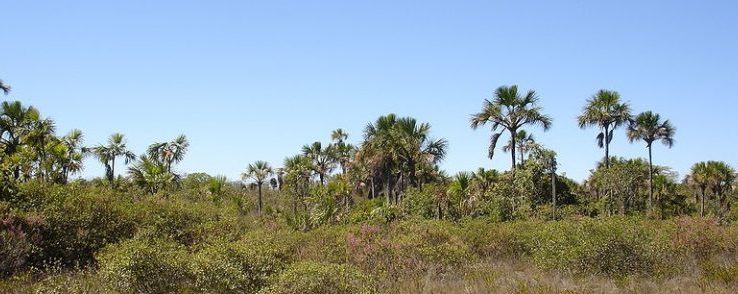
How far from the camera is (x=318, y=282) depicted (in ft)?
32.3

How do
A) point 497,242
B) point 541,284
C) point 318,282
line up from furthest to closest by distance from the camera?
point 497,242 → point 541,284 → point 318,282

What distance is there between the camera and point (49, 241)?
16125 mm

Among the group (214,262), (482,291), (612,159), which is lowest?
(482,291)

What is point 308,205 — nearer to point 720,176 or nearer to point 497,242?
point 497,242

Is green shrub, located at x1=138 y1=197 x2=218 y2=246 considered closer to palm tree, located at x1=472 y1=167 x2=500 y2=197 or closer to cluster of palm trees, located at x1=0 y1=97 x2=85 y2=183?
cluster of palm trees, located at x1=0 y1=97 x2=85 y2=183

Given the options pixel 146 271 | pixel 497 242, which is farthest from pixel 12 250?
pixel 497 242

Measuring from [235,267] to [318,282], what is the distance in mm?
2133

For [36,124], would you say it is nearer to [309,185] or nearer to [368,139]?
[368,139]

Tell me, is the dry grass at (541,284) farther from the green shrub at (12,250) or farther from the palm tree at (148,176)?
the palm tree at (148,176)

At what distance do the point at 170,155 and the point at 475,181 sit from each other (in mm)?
27965

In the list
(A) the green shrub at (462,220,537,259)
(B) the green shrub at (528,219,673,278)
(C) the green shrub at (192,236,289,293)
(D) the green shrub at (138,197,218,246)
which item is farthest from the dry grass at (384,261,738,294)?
(D) the green shrub at (138,197,218,246)

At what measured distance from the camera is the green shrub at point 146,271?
10984 millimetres

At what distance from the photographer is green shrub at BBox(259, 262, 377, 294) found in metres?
9.87

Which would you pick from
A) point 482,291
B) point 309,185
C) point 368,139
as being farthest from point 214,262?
point 309,185
